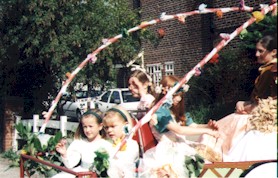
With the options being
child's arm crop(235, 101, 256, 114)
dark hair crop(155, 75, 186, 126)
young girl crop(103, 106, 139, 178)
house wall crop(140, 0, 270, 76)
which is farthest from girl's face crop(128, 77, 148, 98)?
house wall crop(140, 0, 270, 76)

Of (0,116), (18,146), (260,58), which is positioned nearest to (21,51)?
(0,116)

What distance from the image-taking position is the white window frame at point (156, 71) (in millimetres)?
21184

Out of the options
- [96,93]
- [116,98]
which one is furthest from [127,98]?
[96,93]

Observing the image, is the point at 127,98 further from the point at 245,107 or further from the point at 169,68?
the point at 245,107

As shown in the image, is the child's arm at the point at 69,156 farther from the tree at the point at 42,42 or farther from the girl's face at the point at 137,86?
the tree at the point at 42,42

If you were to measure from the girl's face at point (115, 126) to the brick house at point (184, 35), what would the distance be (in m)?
12.5

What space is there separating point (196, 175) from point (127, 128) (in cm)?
77

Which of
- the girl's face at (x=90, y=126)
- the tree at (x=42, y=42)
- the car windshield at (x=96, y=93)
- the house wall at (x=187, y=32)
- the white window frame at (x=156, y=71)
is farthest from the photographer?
the white window frame at (x=156, y=71)

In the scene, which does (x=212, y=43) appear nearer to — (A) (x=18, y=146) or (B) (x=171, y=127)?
(A) (x=18, y=146)

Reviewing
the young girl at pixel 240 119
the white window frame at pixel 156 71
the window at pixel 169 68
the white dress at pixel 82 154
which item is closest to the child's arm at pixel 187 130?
the young girl at pixel 240 119

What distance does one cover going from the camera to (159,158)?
464 cm

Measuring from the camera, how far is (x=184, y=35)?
1983 cm

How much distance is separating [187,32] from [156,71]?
2.39m

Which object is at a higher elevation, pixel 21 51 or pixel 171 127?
pixel 21 51
